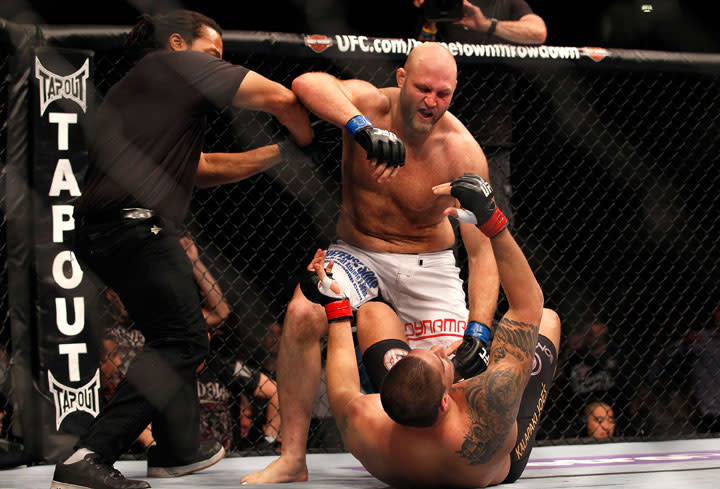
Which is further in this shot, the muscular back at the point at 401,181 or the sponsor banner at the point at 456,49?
the sponsor banner at the point at 456,49

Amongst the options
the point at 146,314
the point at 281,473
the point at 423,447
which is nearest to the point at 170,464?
the point at 281,473

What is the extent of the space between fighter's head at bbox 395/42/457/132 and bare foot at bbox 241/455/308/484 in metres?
0.87

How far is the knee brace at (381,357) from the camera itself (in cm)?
191

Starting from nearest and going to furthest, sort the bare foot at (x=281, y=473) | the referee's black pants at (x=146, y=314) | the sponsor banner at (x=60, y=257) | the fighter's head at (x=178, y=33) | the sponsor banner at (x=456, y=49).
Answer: the referee's black pants at (x=146, y=314) → the bare foot at (x=281, y=473) → the fighter's head at (x=178, y=33) → the sponsor banner at (x=60, y=257) → the sponsor banner at (x=456, y=49)

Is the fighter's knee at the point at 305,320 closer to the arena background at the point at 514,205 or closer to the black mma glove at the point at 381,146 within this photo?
the arena background at the point at 514,205

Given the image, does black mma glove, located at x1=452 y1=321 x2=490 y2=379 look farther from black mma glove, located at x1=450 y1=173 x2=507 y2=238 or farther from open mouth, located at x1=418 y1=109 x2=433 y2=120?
open mouth, located at x1=418 y1=109 x2=433 y2=120

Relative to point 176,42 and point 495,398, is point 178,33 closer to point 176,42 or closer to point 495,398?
point 176,42

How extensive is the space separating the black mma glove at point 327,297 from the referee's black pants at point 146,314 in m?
0.26

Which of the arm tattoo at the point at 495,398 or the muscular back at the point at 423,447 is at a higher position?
the arm tattoo at the point at 495,398

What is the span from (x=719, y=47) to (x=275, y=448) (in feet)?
9.97

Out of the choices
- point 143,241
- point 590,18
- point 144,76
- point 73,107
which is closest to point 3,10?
point 73,107

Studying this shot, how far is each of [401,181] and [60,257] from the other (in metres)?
0.96

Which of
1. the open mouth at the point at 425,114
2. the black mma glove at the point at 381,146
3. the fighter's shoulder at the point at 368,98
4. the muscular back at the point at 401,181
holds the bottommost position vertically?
the muscular back at the point at 401,181

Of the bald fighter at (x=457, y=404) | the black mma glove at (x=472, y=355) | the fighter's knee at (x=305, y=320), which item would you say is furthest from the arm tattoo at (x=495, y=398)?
the fighter's knee at (x=305, y=320)
